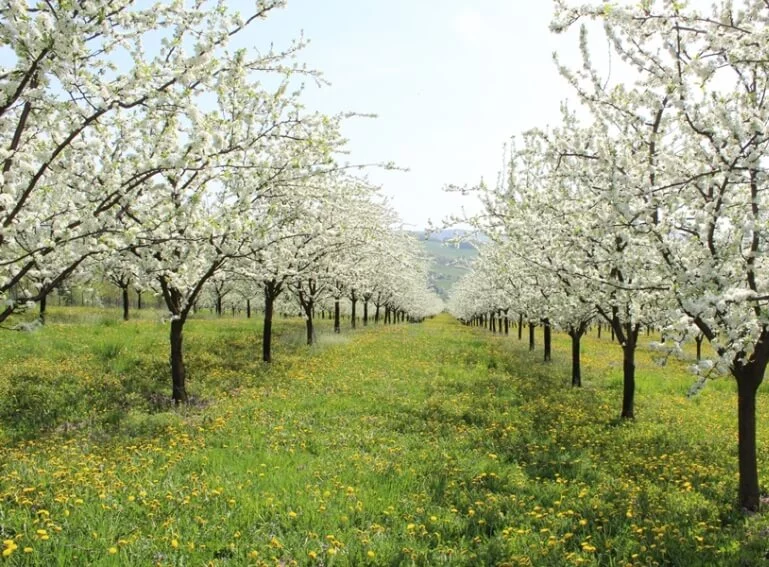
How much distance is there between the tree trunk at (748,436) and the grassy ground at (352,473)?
15.7 inches

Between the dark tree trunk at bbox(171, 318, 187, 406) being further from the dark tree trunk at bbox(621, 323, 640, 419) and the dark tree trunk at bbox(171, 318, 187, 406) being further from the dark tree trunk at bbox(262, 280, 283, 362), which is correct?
the dark tree trunk at bbox(621, 323, 640, 419)

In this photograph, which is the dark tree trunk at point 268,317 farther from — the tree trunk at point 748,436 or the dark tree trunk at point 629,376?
the tree trunk at point 748,436

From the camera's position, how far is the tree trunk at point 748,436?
7801mm

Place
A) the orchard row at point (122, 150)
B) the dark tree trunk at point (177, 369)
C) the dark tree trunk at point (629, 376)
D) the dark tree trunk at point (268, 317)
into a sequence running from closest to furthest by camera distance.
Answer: the orchard row at point (122, 150) < the dark tree trunk at point (177, 369) < the dark tree trunk at point (629, 376) < the dark tree trunk at point (268, 317)

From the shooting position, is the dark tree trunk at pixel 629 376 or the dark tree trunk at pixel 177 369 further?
the dark tree trunk at pixel 629 376

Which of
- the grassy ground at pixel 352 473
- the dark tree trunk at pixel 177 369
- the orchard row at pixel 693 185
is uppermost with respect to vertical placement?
the orchard row at pixel 693 185

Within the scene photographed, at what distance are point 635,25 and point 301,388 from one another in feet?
39.3

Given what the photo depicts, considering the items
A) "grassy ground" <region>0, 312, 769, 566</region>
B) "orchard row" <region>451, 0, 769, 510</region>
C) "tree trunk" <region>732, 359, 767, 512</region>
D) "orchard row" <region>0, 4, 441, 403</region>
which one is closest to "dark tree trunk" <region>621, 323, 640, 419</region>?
"grassy ground" <region>0, 312, 769, 566</region>

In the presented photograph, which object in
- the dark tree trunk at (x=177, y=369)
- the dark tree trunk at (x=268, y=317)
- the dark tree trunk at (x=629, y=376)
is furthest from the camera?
the dark tree trunk at (x=268, y=317)

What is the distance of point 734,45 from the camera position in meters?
5.90

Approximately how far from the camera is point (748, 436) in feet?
26.1

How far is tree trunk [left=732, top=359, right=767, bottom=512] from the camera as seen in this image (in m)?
7.80

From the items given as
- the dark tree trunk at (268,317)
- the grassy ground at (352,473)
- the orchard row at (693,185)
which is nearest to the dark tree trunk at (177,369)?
the grassy ground at (352,473)

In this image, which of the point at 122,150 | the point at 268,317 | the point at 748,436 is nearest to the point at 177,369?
the point at 122,150
